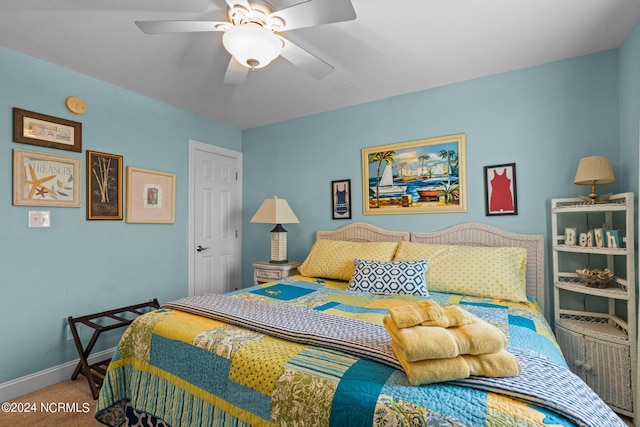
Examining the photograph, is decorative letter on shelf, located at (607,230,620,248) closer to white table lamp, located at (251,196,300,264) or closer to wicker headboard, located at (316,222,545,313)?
wicker headboard, located at (316,222,545,313)

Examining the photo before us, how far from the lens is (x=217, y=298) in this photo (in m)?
2.00

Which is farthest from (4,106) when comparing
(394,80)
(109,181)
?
(394,80)

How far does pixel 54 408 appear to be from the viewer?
2092 mm

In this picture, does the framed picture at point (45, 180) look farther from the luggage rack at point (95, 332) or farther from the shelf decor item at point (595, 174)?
the shelf decor item at point (595, 174)

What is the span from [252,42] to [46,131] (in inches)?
77.2

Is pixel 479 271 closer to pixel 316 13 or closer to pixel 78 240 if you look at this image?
pixel 316 13

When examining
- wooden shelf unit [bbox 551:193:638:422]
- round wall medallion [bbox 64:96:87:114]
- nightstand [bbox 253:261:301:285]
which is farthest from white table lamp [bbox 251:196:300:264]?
wooden shelf unit [bbox 551:193:638:422]

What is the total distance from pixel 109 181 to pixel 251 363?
239 centimetres

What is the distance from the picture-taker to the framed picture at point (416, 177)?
110 inches

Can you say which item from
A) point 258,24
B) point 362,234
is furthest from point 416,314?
point 362,234

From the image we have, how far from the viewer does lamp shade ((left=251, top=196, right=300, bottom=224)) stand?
10.8ft

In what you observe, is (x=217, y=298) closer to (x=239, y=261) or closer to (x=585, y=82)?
(x=239, y=261)

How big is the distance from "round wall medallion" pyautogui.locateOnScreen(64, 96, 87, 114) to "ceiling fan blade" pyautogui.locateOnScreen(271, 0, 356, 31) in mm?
2025

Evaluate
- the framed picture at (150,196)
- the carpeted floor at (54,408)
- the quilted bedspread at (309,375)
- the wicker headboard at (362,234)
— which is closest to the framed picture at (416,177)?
the wicker headboard at (362,234)
